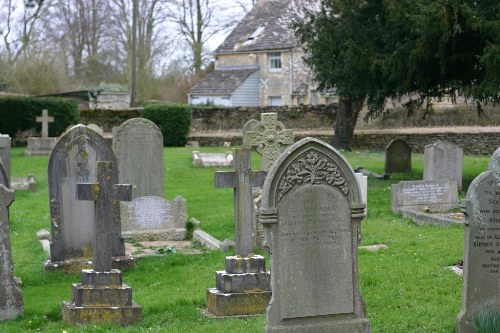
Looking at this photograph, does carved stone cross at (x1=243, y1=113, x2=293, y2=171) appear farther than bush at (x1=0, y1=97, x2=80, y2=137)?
No

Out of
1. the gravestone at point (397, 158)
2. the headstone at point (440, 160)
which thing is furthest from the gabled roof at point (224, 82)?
the headstone at point (440, 160)

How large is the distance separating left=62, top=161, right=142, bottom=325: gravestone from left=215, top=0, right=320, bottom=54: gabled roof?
43680 millimetres

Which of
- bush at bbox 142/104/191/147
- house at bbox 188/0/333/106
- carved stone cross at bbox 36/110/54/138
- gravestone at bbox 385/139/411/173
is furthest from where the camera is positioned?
house at bbox 188/0/333/106

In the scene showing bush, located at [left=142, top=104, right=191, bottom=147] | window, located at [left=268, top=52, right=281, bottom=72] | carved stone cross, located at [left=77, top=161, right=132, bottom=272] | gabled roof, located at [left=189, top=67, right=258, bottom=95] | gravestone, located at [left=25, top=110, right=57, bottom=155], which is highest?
window, located at [left=268, top=52, right=281, bottom=72]

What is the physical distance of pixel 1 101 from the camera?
3681cm

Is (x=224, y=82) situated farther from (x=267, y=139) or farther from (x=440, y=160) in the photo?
(x=267, y=139)

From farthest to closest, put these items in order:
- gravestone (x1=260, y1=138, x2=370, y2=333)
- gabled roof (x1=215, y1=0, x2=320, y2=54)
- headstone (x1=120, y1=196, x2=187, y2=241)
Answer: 1. gabled roof (x1=215, y1=0, x2=320, y2=54)
2. headstone (x1=120, y1=196, x2=187, y2=241)
3. gravestone (x1=260, y1=138, x2=370, y2=333)

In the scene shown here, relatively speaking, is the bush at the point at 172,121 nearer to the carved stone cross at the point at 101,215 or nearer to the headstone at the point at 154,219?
the headstone at the point at 154,219

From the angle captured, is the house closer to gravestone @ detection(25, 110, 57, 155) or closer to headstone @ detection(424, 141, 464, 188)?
gravestone @ detection(25, 110, 57, 155)

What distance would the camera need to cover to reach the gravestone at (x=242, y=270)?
395 inches

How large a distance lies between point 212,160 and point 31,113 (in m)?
11.1

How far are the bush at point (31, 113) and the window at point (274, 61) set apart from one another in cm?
1926

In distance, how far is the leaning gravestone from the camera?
8.53 meters

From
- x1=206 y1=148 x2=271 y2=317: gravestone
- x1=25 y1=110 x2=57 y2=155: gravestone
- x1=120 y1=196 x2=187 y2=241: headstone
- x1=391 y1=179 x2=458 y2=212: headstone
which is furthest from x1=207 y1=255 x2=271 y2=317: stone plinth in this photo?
x1=25 y1=110 x2=57 y2=155: gravestone
